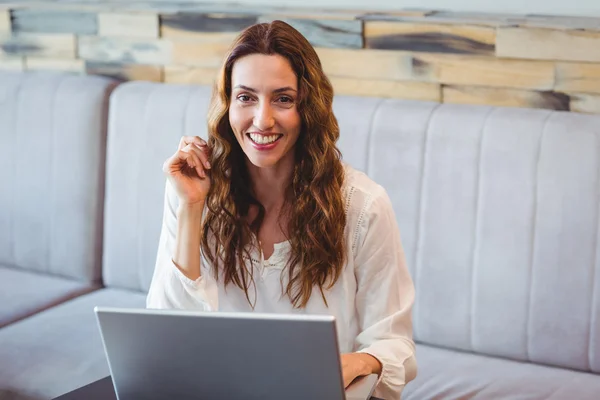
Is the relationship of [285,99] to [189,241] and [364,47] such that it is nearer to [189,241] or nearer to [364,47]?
[189,241]

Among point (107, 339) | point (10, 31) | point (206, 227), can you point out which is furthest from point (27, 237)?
point (107, 339)

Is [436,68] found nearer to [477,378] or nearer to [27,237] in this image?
[477,378]

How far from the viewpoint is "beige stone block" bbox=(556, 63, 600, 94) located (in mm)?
2057

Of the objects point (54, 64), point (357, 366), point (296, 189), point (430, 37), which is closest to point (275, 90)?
point (296, 189)

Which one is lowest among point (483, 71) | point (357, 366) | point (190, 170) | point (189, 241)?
point (357, 366)

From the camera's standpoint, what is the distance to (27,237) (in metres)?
2.68

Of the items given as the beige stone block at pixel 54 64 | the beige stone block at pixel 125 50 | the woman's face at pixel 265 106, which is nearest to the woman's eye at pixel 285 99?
the woman's face at pixel 265 106

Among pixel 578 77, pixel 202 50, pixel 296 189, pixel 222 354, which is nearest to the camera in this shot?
pixel 222 354

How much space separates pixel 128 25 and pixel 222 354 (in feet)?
5.78

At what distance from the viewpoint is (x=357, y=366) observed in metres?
1.44

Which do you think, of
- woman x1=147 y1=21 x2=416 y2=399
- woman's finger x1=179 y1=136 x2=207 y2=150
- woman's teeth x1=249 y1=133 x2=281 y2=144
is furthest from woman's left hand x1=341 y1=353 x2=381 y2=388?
woman's finger x1=179 y1=136 x2=207 y2=150

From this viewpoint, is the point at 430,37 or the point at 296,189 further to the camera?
the point at 430,37

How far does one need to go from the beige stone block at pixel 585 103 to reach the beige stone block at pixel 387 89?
1.08ft

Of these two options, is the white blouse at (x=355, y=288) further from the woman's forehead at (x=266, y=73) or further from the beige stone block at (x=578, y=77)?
Answer: the beige stone block at (x=578, y=77)
